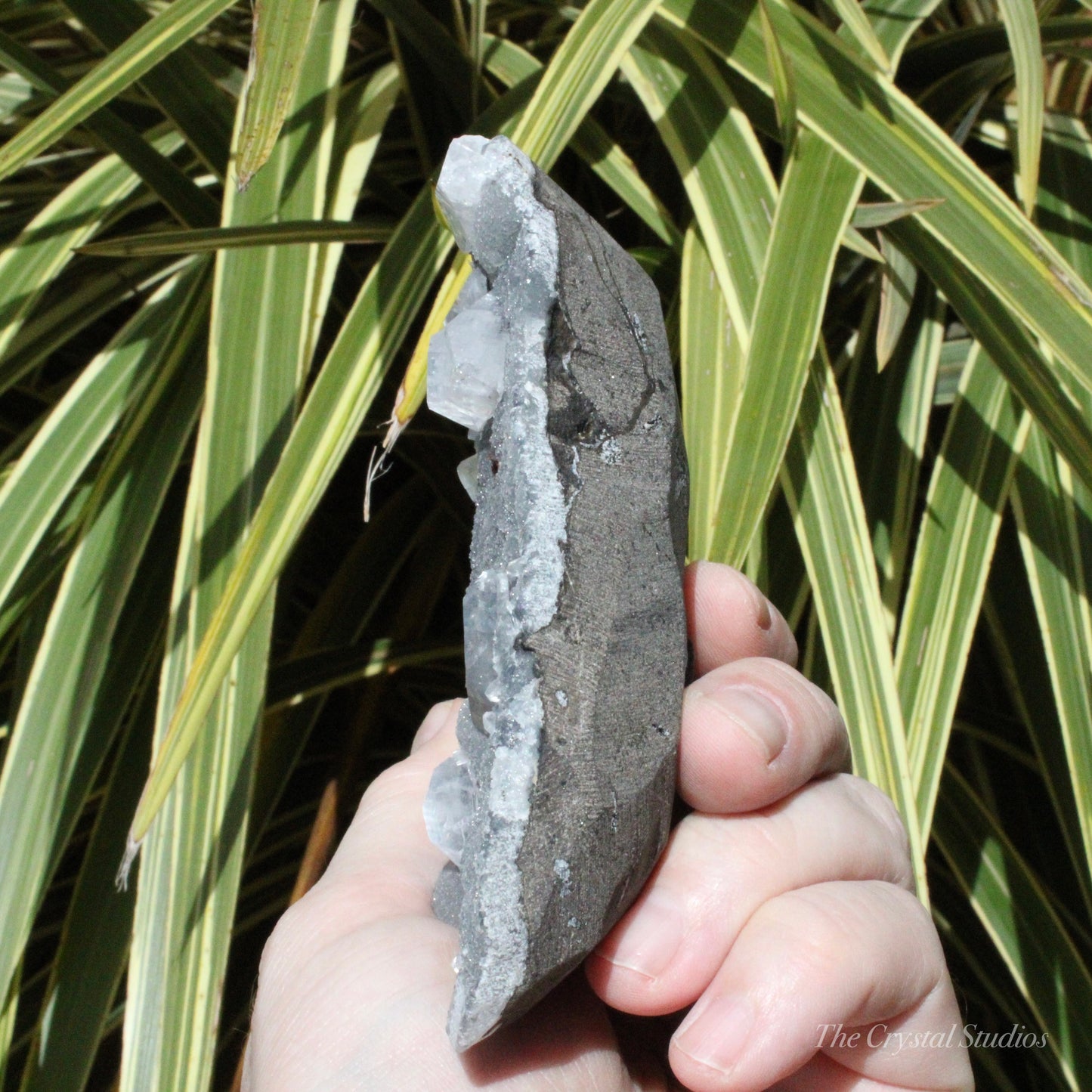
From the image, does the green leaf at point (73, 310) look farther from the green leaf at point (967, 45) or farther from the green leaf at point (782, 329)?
the green leaf at point (967, 45)

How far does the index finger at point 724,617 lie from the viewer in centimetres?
58

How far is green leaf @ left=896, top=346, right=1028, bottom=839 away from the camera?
72cm

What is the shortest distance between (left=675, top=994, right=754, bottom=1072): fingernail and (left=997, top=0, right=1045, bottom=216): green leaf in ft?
1.90

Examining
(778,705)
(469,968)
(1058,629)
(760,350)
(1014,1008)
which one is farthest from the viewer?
(1014,1008)

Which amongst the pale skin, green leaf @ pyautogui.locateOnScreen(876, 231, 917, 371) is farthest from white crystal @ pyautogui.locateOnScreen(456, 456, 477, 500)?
green leaf @ pyautogui.locateOnScreen(876, 231, 917, 371)

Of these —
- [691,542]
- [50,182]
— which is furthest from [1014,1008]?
[50,182]

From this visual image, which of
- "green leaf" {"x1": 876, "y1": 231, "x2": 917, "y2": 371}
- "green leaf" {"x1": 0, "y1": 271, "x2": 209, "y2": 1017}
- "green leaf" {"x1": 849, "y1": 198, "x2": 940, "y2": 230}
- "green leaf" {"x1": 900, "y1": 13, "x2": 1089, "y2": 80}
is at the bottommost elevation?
"green leaf" {"x1": 0, "y1": 271, "x2": 209, "y2": 1017}

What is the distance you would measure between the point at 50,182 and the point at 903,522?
919 mm

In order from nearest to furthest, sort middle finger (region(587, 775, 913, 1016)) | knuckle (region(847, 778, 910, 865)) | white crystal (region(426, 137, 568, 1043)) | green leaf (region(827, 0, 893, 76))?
1. white crystal (region(426, 137, 568, 1043))
2. middle finger (region(587, 775, 913, 1016))
3. knuckle (region(847, 778, 910, 865))
4. green leaf (region(827, 0, 893, 76))

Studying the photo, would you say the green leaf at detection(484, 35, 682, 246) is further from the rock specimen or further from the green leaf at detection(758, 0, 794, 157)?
the rock specimen

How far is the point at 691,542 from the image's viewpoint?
0.67m

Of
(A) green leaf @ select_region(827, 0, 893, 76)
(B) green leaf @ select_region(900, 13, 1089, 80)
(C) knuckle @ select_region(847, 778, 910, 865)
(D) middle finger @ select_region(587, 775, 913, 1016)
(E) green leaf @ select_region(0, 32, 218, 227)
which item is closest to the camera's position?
(D) middle finger @ select_region(587, 775, 913, 1016)

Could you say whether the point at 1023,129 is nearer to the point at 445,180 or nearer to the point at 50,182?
the point at 445,180

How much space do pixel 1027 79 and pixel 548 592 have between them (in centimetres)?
59
